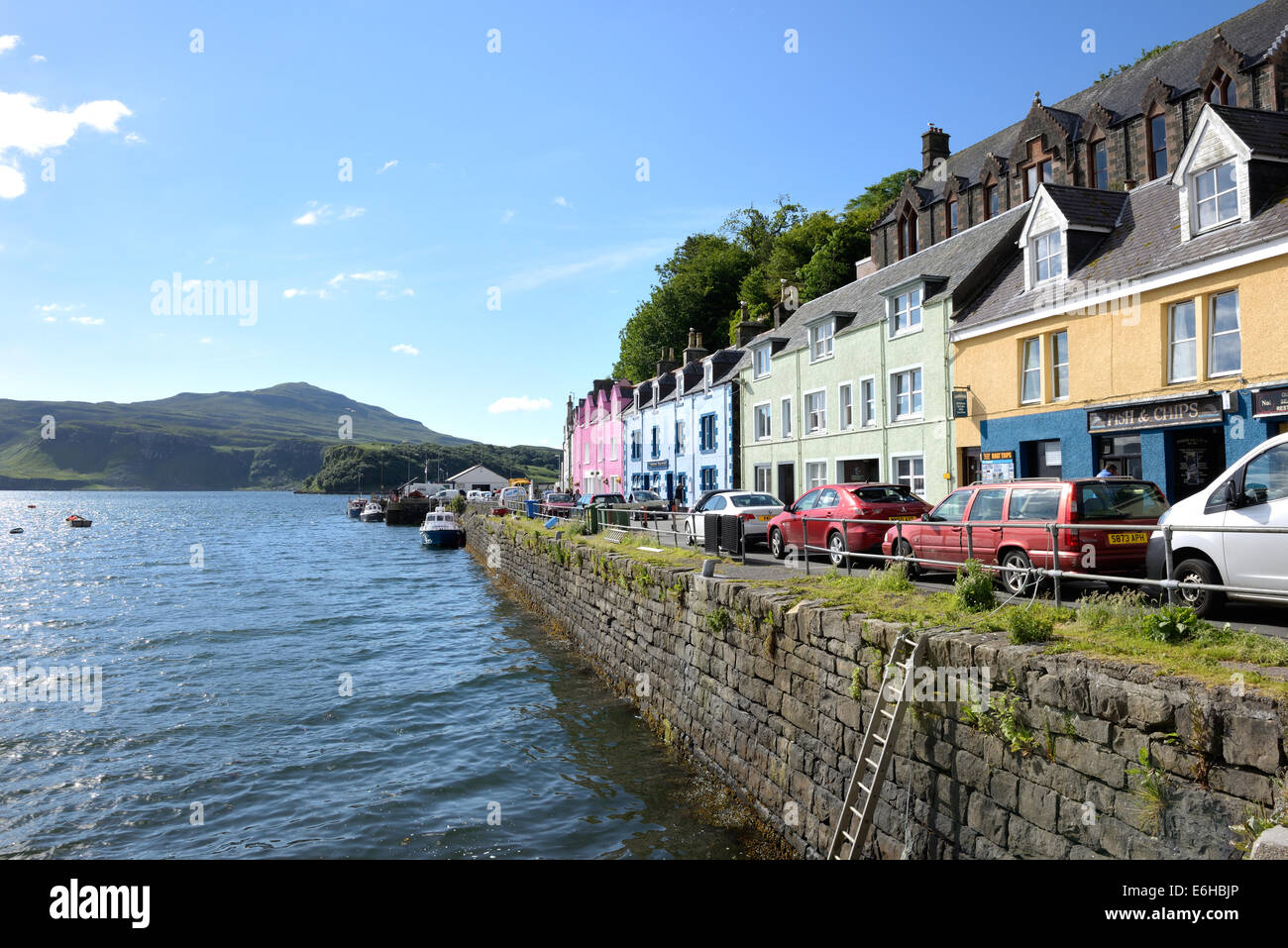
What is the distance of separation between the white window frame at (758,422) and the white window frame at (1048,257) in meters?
13.8

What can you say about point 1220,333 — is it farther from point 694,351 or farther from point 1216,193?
point 694,351

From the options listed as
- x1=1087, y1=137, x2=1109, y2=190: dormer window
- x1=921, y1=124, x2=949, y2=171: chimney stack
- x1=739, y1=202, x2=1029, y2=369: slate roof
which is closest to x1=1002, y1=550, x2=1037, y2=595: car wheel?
x1=739, y1=202, x2=1029, y2=369: slate roof

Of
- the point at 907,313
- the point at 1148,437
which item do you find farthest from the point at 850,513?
the point at 907,313

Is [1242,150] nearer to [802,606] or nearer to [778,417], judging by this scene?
[802,606]

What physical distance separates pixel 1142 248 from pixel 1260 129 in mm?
3050

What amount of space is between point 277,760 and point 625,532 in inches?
451

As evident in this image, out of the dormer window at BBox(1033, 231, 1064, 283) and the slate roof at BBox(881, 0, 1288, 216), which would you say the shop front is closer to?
the dormer window at BBox(1033, 231, 1064, 283)

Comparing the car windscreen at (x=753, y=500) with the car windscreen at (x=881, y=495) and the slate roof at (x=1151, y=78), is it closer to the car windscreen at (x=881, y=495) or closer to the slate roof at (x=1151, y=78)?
Result: the car windscreen at (x=881, y=495)

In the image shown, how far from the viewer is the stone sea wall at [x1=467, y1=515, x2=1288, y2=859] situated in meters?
4.48

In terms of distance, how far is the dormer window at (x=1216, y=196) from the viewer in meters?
16.3

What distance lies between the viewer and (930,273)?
25562mm

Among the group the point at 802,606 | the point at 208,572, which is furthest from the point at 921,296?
the point at 208,572
